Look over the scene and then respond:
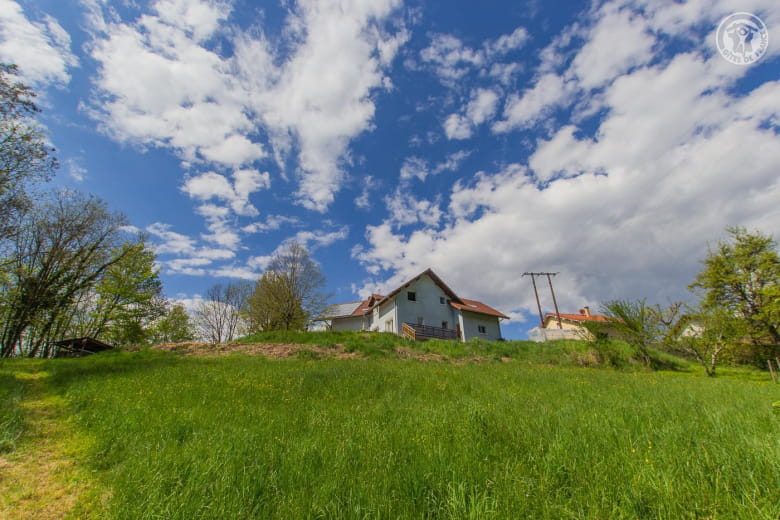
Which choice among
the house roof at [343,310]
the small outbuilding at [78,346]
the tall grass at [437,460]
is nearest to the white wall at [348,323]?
the house roof at [343,310]

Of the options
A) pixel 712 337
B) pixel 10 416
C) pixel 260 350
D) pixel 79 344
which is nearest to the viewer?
pixel 10 416

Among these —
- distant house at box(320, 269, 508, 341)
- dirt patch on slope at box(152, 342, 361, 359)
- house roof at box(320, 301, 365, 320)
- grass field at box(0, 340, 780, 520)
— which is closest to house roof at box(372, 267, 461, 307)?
distant house at box(320, 269, 508, 341)

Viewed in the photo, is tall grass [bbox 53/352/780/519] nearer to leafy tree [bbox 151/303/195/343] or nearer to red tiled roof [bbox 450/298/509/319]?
red tiled roof [bbox 450/298/509/319]

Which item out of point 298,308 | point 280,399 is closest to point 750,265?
point 280,399

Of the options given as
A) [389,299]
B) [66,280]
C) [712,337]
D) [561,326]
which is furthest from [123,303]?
[561,326]

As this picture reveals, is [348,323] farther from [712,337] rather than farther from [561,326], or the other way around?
[712,337]

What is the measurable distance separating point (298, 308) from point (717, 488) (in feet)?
110

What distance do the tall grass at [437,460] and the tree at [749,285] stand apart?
25.5 meters

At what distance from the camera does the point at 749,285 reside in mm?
21906

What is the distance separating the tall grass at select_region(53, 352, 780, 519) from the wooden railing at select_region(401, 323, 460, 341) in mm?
24069

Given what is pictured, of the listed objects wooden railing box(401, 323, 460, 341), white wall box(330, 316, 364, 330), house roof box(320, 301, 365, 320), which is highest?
house roof box(320, 301, 365, 320)

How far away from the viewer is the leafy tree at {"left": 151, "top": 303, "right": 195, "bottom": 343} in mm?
34406

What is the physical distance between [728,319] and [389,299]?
26.6 meters

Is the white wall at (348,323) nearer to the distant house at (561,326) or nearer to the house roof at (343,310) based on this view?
the house roof at (343,310)
